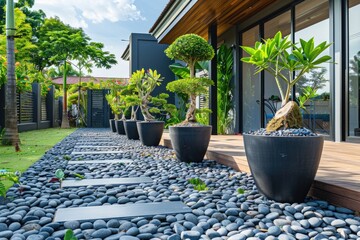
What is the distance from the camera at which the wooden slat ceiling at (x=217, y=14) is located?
604 cm

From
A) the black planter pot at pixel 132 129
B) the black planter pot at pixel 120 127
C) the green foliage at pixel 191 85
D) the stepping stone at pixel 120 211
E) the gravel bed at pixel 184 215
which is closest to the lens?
the gravel bed at pixel 184 215

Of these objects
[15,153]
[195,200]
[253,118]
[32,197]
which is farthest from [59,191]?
[253,118]

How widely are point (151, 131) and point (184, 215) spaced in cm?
425

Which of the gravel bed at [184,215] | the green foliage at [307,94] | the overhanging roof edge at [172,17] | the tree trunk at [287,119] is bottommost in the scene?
the gravel bed at [184,215]

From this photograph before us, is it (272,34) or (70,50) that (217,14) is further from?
(70,50)

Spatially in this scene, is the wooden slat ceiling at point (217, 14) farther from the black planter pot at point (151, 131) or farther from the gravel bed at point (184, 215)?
the gravel bed at point (184, 215)

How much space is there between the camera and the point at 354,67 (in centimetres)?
518

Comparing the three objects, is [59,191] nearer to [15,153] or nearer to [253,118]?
[15,153]

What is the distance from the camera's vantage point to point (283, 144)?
2.20 meters

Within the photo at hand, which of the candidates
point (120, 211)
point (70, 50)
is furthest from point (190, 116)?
point (70, 50)

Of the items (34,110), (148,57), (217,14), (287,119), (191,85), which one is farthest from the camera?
(148,57)

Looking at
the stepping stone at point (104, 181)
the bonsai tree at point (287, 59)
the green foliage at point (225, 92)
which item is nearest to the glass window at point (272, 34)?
the green foliage at point (225, 92)

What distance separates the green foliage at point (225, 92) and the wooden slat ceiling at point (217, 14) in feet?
2.21

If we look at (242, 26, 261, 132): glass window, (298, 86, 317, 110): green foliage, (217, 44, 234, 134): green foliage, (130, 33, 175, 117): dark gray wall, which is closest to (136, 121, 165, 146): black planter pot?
(217, 44, 234, 134): green foliage
